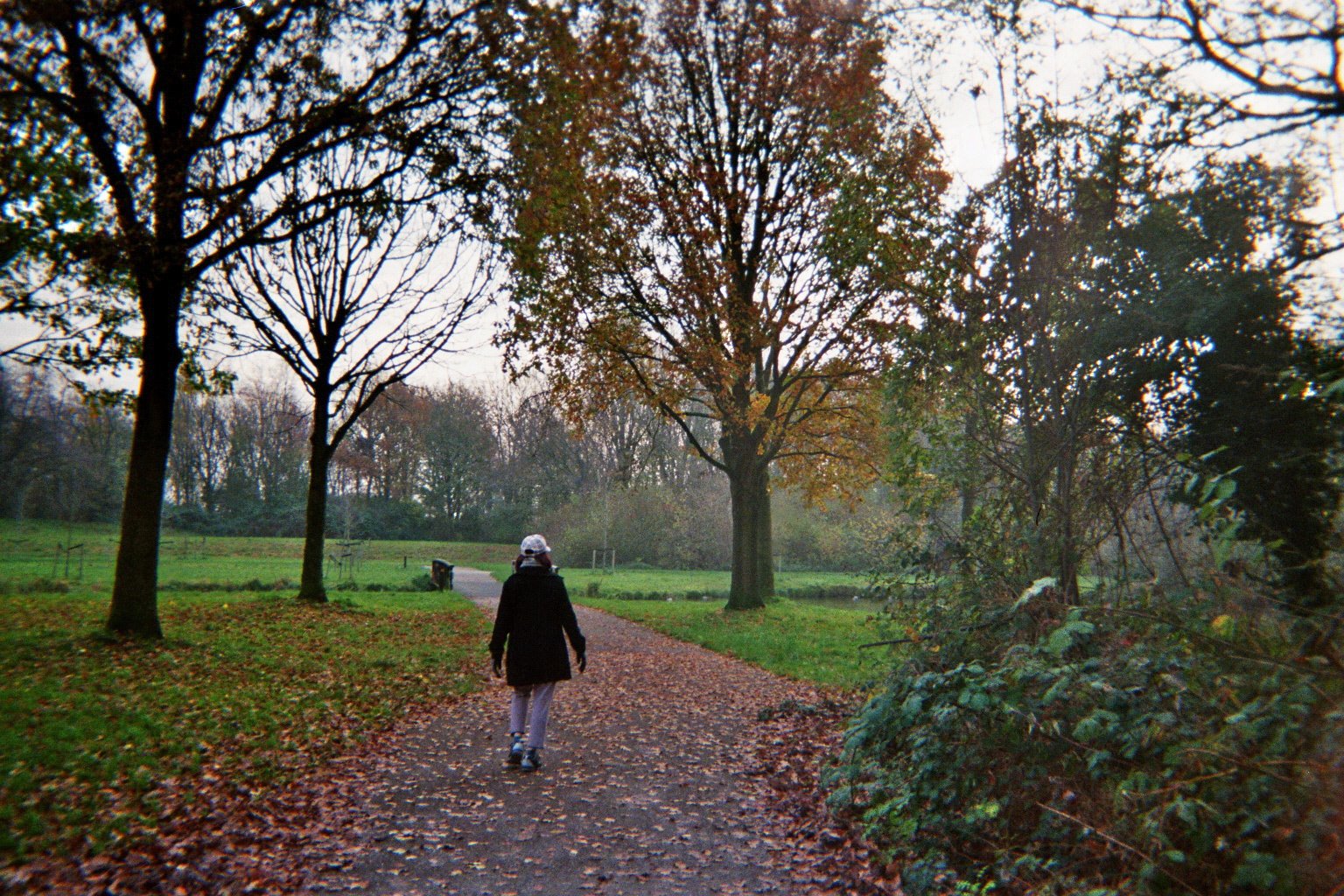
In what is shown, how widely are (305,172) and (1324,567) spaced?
14272mm

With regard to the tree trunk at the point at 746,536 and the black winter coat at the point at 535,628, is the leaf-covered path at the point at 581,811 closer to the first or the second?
the black winter coat at the point at 535,628

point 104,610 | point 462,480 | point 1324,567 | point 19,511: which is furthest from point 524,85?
point 462,480

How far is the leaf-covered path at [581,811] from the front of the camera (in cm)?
438

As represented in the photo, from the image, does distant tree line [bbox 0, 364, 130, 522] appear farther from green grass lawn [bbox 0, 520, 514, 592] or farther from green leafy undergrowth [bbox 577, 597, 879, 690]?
green leafy undergrowth [bbox 577, 597, 879, 690]

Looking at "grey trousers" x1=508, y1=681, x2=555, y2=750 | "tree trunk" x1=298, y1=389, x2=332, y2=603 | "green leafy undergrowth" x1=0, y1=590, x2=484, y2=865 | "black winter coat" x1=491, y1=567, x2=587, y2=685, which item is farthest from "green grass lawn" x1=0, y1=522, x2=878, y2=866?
"black winter coat" x1=491, y1=567, x2=587, y2=685

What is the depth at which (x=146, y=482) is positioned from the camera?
1046cm

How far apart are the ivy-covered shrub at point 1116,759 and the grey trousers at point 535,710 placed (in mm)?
2570

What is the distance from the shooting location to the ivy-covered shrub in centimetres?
313

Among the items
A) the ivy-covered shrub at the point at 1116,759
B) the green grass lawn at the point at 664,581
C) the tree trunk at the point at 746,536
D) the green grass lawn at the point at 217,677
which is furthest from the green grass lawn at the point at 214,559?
→ the ivy-covered shrub at the point at 1116,759

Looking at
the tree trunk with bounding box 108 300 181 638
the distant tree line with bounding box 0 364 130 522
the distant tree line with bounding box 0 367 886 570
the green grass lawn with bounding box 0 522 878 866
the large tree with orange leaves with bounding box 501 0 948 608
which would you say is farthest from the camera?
the distant tree line with bounding box 0 367 886 570

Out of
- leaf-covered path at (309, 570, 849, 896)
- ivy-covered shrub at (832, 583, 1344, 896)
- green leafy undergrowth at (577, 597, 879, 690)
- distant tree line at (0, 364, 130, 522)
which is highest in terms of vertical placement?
distant tree line at (0, 364, 130, 522)

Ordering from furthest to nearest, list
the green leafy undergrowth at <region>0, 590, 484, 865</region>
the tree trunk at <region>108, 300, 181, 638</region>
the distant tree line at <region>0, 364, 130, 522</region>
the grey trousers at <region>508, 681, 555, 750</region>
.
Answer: the distant tree line at <region>0, 364, 130, 522</region> < the tree trunk at <region>108, 300, 181, 638</region> < the grey trousers at <region>508, 681, 555, 750</region> < the green leafy undergrowth at <region>0, 590, 484, 865</region>

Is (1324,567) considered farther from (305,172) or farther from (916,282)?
(305,172)

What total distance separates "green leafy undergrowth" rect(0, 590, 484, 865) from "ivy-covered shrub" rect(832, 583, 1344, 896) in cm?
460
